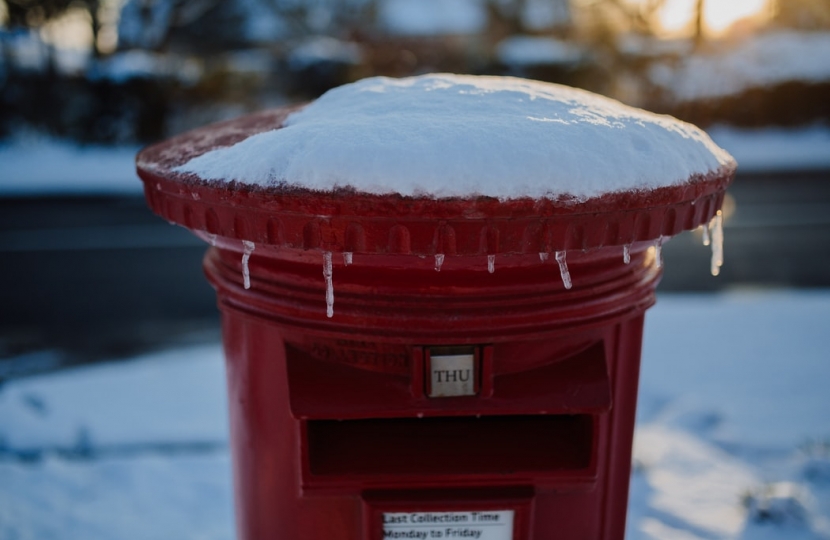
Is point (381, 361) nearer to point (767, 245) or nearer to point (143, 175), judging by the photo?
point (143, 175)

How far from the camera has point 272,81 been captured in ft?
45.9

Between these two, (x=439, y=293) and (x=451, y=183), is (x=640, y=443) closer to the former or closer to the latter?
(x=439, y=293)

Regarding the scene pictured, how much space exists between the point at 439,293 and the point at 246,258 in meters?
0.35

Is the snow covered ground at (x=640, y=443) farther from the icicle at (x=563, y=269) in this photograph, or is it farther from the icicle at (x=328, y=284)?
the icicle at (x=328, y=284)

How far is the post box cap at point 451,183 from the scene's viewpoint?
1.04 m

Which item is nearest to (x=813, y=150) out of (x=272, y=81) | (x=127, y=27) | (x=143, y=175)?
(x=272, y=81)

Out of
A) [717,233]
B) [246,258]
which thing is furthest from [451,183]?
[717,233]

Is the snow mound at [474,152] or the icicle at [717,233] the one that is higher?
the snow mound at [474,152]

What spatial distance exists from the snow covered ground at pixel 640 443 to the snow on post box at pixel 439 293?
1.34 m

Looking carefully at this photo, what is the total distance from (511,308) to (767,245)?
22.4 ft

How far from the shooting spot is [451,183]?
1044 mm

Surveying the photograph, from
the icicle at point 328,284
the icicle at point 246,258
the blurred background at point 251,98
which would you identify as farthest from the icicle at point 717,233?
the blurred background at point 251,98

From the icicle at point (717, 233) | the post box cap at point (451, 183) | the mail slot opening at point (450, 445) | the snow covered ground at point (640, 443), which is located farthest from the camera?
the snow covered ground at point (640, 443)

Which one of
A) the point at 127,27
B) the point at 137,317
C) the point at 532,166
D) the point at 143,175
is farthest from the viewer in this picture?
the point at 127,27
